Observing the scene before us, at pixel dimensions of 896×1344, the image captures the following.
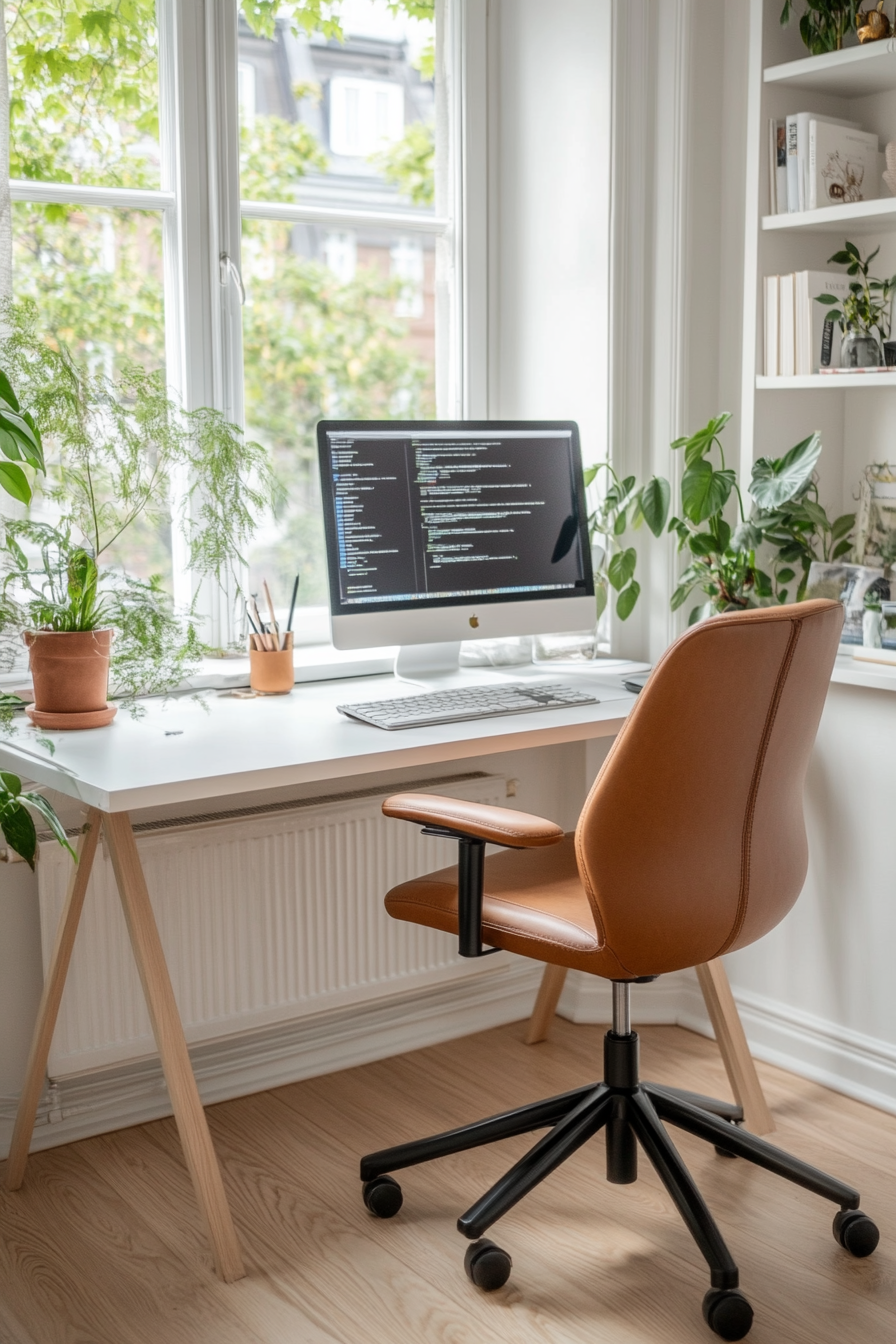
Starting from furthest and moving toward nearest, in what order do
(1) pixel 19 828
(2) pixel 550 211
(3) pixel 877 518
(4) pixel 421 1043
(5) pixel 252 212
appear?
(2) pixel 550 211
(4) pixel 421 1043
(5) pixel 252 212
(3) pixel 877 518
(1) pixel 19 828

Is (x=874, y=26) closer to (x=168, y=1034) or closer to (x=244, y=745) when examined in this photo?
(x=244, y=745)

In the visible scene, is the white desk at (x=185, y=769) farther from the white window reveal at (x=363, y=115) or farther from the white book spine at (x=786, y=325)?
the white window reveal at (x=363, y=115)

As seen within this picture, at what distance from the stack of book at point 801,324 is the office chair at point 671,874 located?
919 millimetres

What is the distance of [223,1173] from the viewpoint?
7.86 feet

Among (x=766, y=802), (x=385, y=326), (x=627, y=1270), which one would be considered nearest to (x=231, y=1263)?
(x=627, y=1270)

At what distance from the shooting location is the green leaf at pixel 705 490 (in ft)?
8.84

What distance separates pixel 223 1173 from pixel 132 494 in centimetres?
120

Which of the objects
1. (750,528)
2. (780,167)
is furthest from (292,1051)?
(780,167)

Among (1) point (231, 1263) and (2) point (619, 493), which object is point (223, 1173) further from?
(2) point (619, 493)

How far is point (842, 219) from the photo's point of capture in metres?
2.58

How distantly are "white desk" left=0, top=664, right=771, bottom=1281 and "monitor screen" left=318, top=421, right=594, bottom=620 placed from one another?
307mm

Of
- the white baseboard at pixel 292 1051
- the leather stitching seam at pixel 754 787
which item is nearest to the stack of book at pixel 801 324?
the leather stitching seam at pixel 754 787

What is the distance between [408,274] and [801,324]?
0.93 m

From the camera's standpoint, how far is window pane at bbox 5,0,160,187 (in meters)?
2.54
